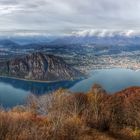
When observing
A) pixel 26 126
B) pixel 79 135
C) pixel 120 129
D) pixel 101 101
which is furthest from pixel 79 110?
pixel 26 126

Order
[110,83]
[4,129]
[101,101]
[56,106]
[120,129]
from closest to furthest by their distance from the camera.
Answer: [4,129] → [120,129] → [56,106] → [101,101] → [110,83]

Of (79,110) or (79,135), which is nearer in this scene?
(79,135)

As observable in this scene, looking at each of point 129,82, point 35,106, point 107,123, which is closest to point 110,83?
point 129,82

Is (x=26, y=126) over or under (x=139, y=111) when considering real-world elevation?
over

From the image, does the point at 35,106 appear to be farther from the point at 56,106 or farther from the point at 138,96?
the point at 138,96

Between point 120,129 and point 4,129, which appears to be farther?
point 120,129

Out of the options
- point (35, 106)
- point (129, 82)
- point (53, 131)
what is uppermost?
point (53, 131)

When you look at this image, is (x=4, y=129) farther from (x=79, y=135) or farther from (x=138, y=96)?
(x=138, y=96)

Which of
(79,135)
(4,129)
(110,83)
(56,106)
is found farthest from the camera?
(110,83)

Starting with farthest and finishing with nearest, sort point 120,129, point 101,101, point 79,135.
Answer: point 101,101 → point 120,129 → point 79,135
